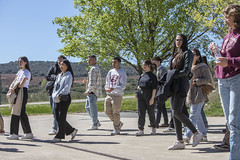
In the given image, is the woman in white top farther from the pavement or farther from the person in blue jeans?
the person in blue jeans

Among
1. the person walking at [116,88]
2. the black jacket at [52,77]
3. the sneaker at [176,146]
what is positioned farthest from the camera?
the black jacket at [52,77]

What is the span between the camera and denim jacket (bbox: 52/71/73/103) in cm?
784

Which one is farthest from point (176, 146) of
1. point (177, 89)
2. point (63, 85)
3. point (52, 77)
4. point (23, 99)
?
point (52, 77)

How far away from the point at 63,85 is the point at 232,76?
13.7ft

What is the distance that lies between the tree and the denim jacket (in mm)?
13931

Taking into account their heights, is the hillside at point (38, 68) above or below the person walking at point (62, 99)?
above

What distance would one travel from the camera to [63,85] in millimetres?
7969

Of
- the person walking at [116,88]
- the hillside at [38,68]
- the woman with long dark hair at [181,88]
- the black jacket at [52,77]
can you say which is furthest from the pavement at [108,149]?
the hillside at [38,68]

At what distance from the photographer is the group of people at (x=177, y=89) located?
4.77 meters

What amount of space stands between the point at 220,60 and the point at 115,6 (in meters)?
18.2

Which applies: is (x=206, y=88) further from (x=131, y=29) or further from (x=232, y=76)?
(x=131, y=29)

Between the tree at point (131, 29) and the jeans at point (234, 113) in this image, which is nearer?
the jeans at point (234, 113)

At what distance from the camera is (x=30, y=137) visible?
8562mm

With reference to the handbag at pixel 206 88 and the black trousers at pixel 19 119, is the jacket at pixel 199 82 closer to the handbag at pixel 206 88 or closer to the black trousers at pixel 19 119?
the handbag at pixel 206 88
